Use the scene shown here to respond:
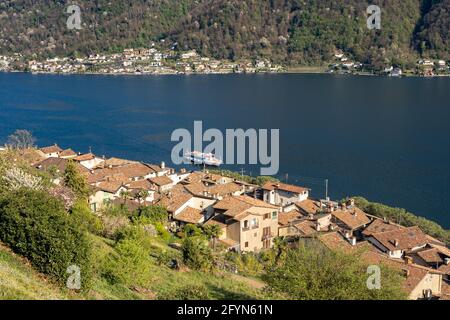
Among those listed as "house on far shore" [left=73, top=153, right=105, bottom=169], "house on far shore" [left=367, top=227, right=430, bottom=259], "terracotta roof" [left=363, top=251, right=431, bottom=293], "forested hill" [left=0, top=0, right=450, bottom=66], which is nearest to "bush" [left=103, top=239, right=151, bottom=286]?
"terracotta roof" [left=363, top=251, right=431, bottom=293]

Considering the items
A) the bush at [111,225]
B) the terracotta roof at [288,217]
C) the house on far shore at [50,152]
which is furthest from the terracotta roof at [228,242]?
the house on far shore at [50,152]

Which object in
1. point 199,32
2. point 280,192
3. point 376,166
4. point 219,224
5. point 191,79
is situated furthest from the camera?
point 199,32

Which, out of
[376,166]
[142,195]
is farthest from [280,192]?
[376,166]

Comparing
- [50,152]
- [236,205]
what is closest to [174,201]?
[236,205]

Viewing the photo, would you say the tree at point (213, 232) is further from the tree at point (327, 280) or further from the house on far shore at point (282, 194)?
the house on far shore at point (282, 194)

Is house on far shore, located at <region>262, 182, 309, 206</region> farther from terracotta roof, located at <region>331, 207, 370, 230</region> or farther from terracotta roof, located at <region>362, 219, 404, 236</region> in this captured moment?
terracotta roof, located at <region>362, 219, 404, 236</region>
